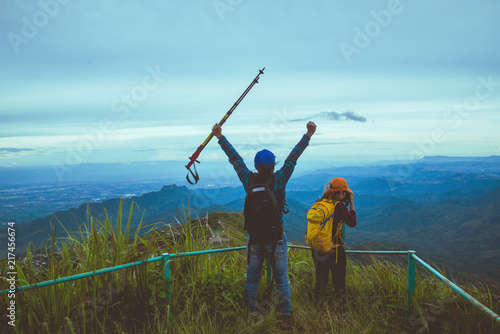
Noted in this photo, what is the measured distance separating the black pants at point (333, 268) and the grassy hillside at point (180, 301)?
207mm

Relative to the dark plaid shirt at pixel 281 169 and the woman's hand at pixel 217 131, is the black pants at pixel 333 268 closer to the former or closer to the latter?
the dark plaid shirt at pixel 281 169

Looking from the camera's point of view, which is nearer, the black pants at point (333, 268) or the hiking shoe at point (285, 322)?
the hiking shoe at point (285, 322)

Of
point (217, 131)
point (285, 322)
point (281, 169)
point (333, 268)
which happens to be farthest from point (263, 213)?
point (333, 268)

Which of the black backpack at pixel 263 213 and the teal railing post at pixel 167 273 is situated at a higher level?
the black backpack at pixel 263 213

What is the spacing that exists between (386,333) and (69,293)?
3.62 meters

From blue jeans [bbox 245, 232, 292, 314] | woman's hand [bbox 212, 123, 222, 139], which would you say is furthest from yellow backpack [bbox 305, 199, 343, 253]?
woman's hand [bbox 212, 123, 222, 139]

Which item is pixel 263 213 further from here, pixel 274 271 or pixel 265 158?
pixel 274 271

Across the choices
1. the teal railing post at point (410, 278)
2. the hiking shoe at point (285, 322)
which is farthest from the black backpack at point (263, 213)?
the teal railing post at point (410, 278)

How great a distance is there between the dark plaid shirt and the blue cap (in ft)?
0.55

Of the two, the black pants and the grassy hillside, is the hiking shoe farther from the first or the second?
the black pants

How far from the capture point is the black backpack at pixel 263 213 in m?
3.80

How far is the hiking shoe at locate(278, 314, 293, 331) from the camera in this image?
400 centimetres

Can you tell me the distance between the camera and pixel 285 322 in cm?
405

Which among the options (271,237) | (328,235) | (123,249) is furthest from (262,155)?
(123,249)
